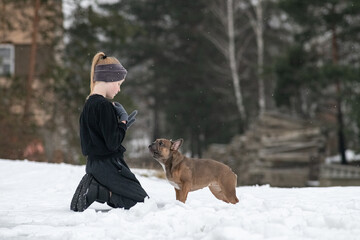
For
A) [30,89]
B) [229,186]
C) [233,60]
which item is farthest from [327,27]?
[229,186]

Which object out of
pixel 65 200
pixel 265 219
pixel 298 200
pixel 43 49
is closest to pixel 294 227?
pixel 265 219

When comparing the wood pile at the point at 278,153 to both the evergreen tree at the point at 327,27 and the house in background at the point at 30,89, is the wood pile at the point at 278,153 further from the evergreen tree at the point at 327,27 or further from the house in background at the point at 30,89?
the house in background at the point at 30,89

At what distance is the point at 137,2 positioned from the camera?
101ft

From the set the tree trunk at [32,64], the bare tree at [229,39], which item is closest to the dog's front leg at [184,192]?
the tree trunk at [32,64]

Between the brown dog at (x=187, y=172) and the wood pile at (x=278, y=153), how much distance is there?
13438mm

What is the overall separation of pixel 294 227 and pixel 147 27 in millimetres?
27209

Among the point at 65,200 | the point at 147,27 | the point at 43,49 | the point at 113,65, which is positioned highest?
the point at 147,27

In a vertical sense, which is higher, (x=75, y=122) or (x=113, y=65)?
(x=113, y=65)

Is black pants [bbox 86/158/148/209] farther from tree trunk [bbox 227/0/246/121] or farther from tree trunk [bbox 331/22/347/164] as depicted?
tree trunk [bbox 227/0/246/121]

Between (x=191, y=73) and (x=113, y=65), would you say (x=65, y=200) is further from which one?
(x=191, y=73)

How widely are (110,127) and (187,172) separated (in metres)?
1.08

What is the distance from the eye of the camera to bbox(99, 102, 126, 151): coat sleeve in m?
5.66

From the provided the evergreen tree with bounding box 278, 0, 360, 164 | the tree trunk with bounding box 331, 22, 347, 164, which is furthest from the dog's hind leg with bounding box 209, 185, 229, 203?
the tree trunk with bounding box 331, 22, 347, 164

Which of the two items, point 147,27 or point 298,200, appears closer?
point 298,200
